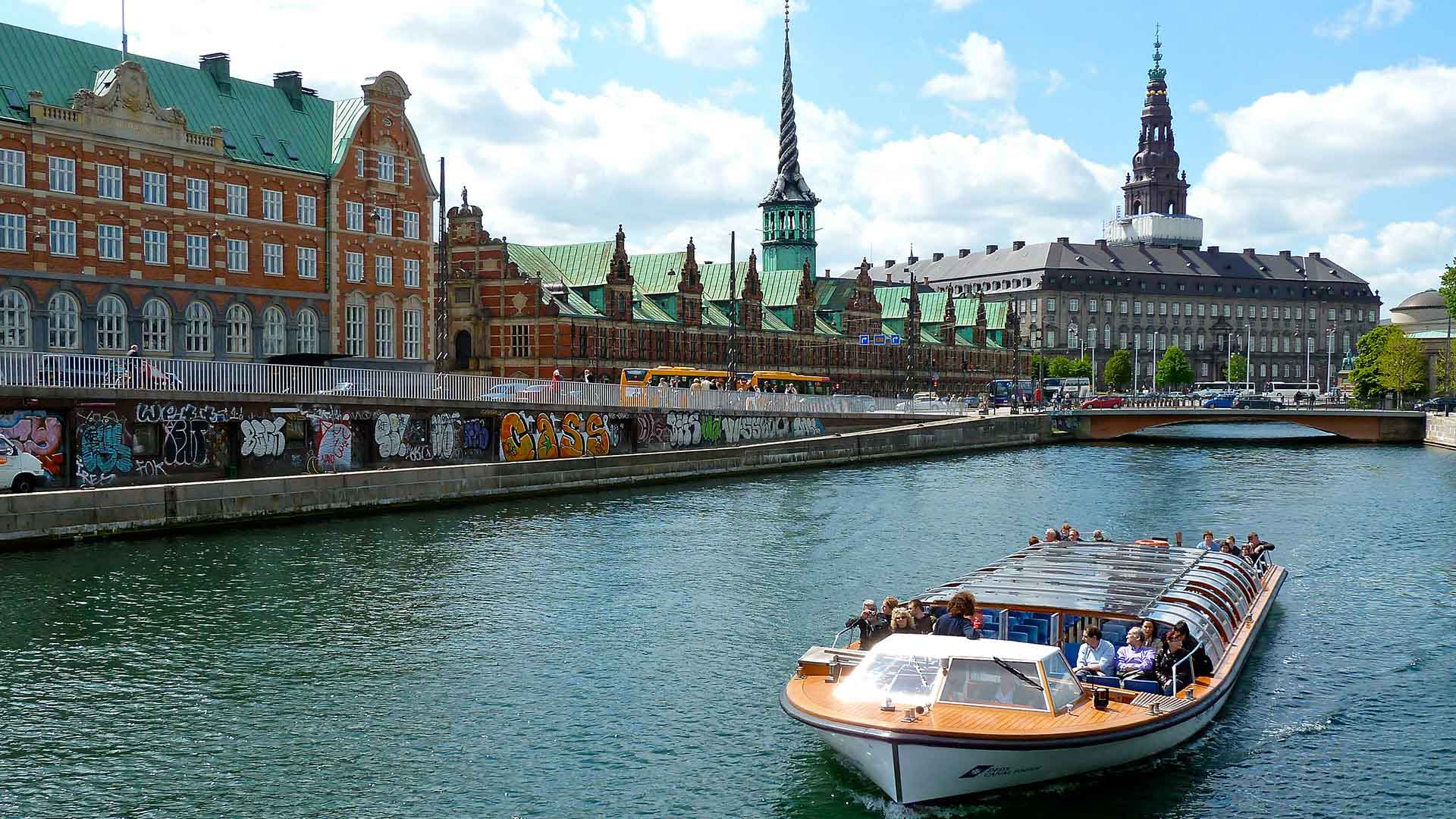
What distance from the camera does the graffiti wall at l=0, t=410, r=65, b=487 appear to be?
157ft

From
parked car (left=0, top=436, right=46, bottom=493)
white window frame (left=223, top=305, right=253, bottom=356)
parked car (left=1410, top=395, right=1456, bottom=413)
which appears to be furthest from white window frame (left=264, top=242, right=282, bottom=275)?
parked car (left=1410, top=395, right=1456, bottom=413)

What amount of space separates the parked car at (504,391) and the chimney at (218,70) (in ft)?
79.3

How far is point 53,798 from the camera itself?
2189 centimetres

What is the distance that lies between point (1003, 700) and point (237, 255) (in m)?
59.3

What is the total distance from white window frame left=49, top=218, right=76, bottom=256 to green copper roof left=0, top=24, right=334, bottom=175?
189 inches

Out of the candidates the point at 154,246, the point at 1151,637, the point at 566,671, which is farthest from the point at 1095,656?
the point at 154,246

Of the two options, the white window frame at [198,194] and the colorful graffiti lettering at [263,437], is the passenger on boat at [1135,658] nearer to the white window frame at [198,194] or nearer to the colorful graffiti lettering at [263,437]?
the colorful graffiti lettering at [263,437]

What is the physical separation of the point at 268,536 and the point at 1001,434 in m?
72.7

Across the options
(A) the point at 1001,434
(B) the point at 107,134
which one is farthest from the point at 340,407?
(A) the point at 1001,434

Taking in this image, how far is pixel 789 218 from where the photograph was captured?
168 meters

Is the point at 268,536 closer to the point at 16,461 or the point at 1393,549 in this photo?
the point at 16,461

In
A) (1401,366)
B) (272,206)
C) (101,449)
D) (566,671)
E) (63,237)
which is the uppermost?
(272,206)

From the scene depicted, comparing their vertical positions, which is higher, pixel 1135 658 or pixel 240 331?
pixel 240 331

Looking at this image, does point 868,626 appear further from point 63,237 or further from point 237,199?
point 237,199
